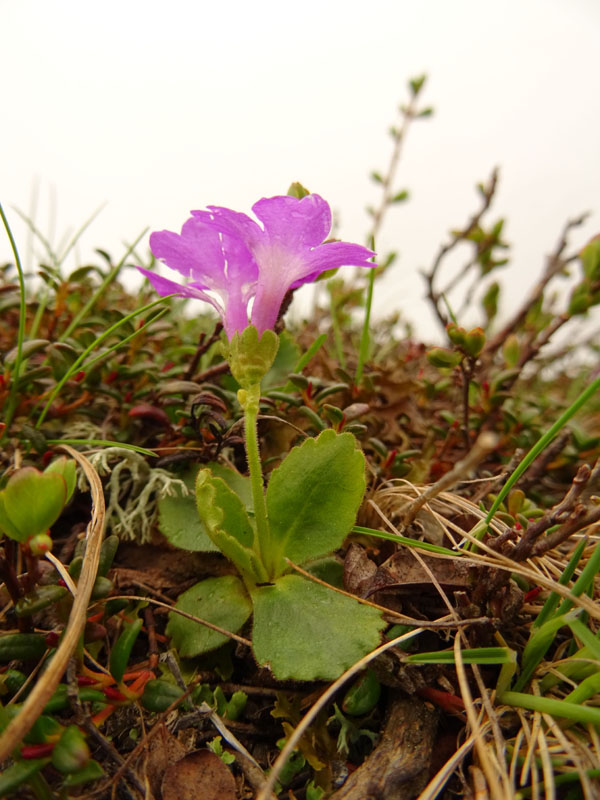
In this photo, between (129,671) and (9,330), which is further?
(9,330)

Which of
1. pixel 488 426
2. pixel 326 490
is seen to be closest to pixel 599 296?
pixel 488 426

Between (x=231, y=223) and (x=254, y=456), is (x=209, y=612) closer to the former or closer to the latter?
(x=254, y=456)

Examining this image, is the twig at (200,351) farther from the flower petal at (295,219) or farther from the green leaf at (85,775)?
the green leaf at (85,775)

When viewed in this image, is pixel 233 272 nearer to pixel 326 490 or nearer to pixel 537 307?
pixel 326 490

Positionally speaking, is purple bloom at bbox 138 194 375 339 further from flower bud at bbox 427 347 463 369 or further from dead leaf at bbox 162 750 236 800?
dead leaf at bbox 162 750 236 800

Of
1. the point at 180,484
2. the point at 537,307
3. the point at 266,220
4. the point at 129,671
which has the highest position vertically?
the point at 537,307

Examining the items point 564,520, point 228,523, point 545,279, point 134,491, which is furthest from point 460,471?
point 545,279

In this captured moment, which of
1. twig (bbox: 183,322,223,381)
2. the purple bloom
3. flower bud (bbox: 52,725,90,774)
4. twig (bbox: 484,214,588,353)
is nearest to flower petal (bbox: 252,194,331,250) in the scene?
the purple bloom

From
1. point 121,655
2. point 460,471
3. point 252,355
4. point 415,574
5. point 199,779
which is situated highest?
point 252,355
